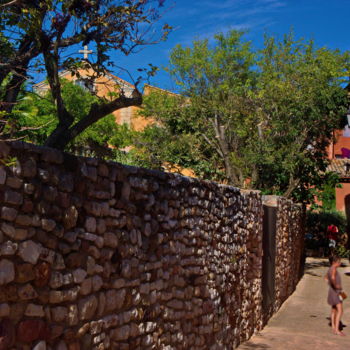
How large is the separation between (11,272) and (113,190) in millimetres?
1407

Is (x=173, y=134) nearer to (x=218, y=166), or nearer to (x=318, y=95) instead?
(x=218, y=166)

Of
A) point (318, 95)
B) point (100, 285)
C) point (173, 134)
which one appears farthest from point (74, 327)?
point (173, 134)

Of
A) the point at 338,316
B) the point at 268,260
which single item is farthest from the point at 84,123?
the point at 338,316

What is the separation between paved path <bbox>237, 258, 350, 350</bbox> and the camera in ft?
28.0

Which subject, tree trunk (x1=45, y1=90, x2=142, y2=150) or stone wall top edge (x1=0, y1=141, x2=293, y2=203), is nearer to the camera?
stone wall top edge (x1=0, y1=141, x2=293, y2=203)

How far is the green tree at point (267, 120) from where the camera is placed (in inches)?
747

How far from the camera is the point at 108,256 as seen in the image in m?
4.21

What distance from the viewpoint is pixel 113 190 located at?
14.4 feet

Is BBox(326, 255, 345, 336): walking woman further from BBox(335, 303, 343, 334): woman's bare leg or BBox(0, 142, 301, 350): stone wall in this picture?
BBox(0, 142, 301, 350): stone wall

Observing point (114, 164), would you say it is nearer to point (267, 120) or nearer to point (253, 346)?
point (253, 346)

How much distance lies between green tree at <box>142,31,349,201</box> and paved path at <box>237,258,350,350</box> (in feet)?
13.8

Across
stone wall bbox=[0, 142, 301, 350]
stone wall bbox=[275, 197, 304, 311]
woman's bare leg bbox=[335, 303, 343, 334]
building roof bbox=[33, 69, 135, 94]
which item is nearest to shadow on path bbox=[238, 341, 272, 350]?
stone wall bbox=[0, 142, 301, 350]

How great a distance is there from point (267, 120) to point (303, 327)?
1032cm

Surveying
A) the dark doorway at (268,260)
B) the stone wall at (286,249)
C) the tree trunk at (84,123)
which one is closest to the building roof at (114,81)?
the tree trunk at (84,123)
